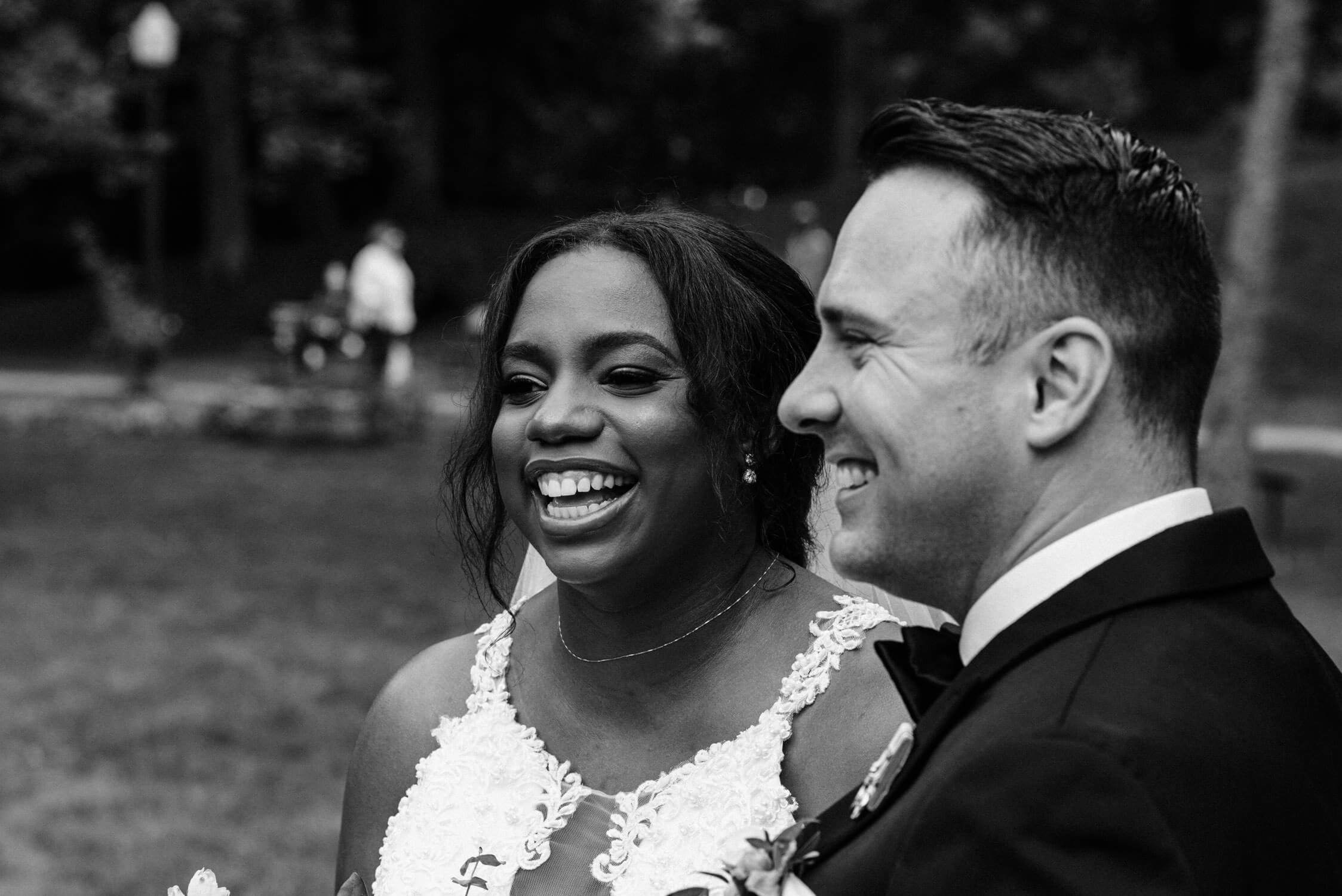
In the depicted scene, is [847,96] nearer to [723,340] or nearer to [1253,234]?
[1253,234]

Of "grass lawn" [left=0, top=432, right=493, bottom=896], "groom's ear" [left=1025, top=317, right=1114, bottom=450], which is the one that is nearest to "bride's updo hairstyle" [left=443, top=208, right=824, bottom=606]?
"grass lawn" [left=0, top=432, right=493, bottom=896]

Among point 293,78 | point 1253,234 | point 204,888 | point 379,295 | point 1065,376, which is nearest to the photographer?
point 1065,376

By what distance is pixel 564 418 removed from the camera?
260 centimetres

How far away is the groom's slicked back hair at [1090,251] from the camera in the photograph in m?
1.57

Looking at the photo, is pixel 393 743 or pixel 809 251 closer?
pixel 393 743

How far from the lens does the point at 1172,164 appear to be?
5.74 feet

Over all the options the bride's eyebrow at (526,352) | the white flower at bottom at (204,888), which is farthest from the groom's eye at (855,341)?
the white flower at bottom at (204,888)

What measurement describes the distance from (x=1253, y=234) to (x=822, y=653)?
9.32 m

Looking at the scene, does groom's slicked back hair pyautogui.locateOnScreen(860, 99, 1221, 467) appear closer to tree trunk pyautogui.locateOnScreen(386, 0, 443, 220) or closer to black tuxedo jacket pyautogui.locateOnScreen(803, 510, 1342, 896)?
black tuxedo jacket pyautogui.locateOnScreen(803, 510, 1342, 896)

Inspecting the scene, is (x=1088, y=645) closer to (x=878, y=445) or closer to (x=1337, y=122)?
(x=878, y=445)

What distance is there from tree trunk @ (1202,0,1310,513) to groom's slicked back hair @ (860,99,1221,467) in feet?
31.0

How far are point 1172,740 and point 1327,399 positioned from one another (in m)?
19.3

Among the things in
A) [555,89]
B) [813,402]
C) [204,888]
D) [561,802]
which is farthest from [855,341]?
[555,89]

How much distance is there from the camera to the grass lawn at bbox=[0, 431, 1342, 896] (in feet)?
19.9
